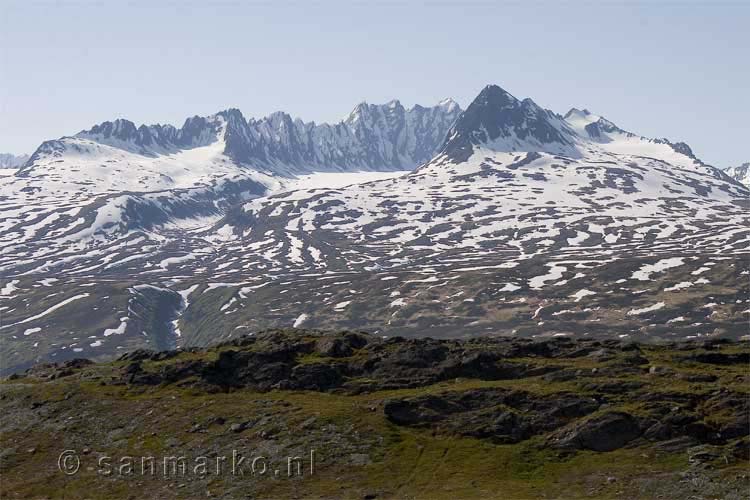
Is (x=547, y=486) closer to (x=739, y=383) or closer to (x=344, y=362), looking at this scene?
(x=739, y=383)

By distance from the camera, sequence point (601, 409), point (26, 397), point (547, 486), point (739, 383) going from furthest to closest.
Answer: point (26, 397)
point (739, 383)
point (601, 409)
point (547, 486)

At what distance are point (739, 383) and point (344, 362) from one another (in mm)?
41443

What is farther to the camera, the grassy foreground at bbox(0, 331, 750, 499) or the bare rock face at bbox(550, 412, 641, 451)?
the bare rock face at bbox(550, 412, 641, 451)

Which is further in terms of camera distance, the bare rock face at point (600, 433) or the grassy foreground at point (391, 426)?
the bare rock face at point (600, 433)

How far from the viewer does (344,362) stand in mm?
96125

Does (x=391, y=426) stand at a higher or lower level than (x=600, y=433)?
higher

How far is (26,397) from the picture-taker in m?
93.6

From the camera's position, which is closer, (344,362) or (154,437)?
(154,437)

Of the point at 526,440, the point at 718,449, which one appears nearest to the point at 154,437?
the point at 526,440

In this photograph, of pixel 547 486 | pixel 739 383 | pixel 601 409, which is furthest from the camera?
pixel 739 383

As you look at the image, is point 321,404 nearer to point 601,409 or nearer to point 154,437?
point 154,437

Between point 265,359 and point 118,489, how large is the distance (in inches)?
1084

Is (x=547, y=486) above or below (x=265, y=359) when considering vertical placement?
below

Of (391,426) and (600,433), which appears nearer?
(600,433)
